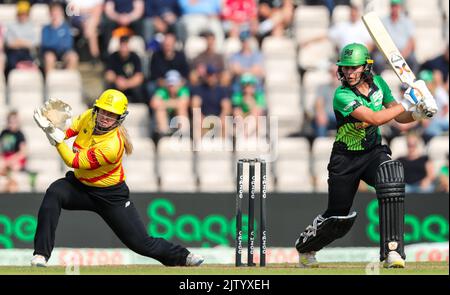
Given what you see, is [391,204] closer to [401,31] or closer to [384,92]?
[384,92]

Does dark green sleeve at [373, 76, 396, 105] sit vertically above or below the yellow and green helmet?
below

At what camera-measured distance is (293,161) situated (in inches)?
599

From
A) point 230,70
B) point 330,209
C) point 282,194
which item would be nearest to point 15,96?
point 230,70

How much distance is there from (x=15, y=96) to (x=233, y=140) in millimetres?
2633

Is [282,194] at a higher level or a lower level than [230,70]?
lower

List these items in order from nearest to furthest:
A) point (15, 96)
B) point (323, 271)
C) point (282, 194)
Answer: point (323, 271) < point (282, 194) < point (15, 96)

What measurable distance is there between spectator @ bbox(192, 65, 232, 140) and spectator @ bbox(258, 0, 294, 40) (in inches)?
49.3

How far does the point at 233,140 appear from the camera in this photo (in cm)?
1503

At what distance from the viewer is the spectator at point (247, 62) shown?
1582 cm

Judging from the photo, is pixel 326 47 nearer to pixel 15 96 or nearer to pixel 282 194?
pixel 282 194

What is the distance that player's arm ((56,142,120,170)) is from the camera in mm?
10008

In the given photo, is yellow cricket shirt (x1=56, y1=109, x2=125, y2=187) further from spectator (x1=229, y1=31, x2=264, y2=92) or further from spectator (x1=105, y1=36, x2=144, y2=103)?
spectator (x1=229, y1=31, x2=264, y2=92)

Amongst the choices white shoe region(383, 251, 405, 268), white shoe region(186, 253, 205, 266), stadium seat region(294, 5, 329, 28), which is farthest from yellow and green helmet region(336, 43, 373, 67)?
stadium seat region(294, 5, 329, 28)

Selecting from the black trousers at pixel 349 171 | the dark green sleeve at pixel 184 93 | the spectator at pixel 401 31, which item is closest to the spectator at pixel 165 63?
the dark green sleeve at pixel 184 93
